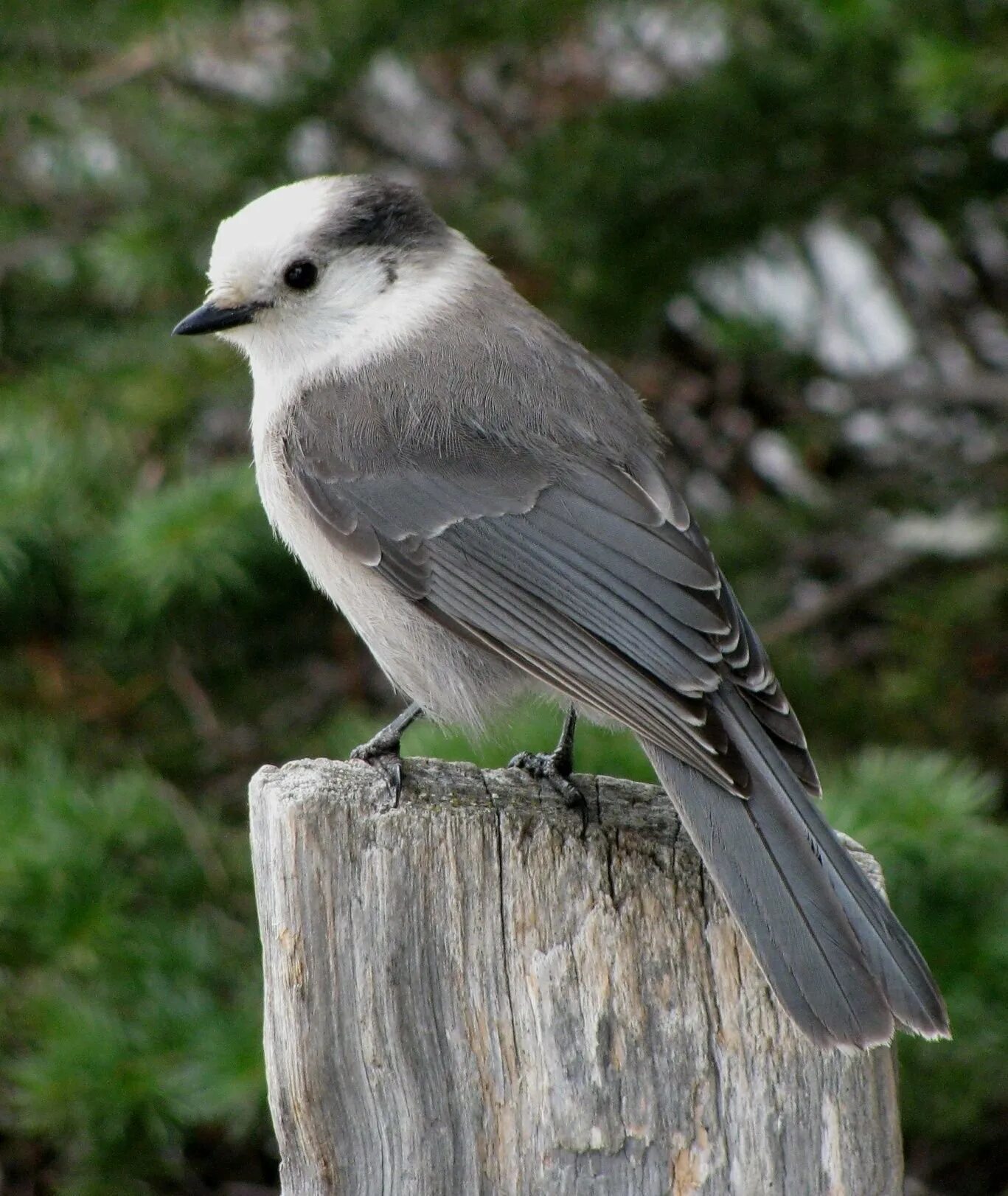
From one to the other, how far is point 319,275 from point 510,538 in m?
0.81

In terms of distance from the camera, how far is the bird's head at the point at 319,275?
326 cm

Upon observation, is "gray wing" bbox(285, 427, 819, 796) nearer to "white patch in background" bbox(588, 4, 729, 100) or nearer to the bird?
the bird

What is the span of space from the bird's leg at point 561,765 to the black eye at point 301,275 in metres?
1.08

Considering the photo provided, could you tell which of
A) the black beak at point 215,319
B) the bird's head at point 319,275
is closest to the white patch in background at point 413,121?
the bird's head at point 319,275

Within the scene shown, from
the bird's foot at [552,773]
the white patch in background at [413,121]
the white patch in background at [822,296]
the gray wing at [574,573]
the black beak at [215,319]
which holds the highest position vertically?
the white patch in background at [413,121]

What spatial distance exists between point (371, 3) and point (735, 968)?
2818 mm

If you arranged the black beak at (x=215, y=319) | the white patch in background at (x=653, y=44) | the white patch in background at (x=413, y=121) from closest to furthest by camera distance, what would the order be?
the black beak at (x=215, y=319), the white patch in background at (x=653, y=44), the white patch in background at (x=413, y=121)

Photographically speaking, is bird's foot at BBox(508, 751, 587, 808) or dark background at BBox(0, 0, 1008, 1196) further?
dark background at BBox(0, 0, 1008, 1196)

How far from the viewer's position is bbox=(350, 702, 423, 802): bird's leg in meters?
2.49

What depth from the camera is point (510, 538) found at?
2.95 m

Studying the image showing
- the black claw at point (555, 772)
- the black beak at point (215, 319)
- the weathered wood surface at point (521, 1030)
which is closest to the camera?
the weathered wood surface at point (521, 1030)

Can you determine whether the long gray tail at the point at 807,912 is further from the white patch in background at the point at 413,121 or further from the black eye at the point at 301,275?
the white patch in background at the point at 413,121

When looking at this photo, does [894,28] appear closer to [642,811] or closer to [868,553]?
[868,553]

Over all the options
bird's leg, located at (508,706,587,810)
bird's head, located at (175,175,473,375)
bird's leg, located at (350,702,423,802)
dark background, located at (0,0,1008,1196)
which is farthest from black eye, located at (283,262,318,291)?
bird's leg, located at (508,706,587,810)
